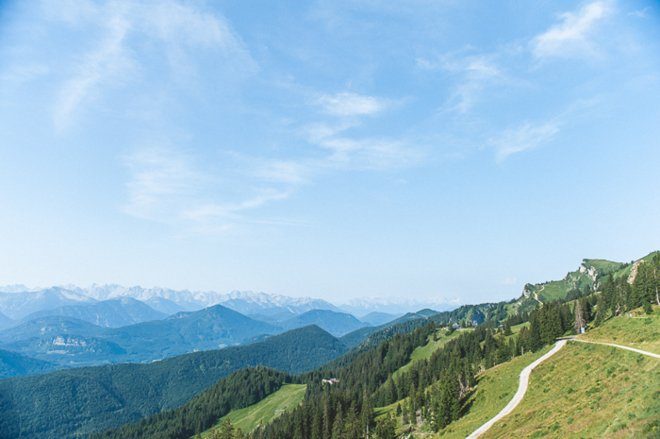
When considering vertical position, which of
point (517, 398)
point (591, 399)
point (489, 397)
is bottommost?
point (489, 397)

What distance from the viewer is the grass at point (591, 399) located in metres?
35.1

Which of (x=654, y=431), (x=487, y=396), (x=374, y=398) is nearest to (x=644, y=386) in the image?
(x=654, y=431)

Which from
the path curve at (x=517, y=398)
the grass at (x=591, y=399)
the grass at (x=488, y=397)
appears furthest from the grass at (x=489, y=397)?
the grass at (x=591, y=399)

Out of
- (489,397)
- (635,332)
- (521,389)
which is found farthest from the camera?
(489,397)

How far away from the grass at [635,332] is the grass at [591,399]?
413cm

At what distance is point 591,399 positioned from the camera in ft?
163

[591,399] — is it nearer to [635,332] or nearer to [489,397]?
[635,332]

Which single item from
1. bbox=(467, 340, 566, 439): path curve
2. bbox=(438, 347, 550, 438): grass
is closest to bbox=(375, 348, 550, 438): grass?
bbox=(438, 347, 550, 438): grass

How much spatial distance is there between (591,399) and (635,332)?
34.1 metres

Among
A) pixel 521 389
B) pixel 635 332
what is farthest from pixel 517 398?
pixel 635 332

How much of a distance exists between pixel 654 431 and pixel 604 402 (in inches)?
693

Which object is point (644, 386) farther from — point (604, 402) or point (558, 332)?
point (558, 332)

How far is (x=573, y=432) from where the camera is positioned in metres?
40.5

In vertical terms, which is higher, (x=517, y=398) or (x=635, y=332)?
(x=635, y=332)
